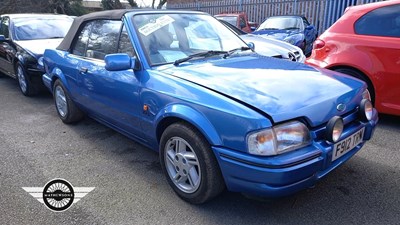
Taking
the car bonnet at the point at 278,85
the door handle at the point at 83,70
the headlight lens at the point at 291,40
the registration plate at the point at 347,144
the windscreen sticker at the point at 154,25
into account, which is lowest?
the headlight lens at the point at 291,40

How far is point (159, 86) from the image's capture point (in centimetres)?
288

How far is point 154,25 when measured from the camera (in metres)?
3.38

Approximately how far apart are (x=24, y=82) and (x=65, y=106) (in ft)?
7.44

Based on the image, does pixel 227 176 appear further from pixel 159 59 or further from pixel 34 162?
pixel 34 162

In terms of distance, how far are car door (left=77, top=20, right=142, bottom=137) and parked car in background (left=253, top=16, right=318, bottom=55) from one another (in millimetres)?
5881

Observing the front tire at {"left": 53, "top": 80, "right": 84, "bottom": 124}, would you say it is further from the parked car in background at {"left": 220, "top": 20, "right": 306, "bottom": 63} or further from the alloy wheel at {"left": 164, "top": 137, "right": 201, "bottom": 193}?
the parked car in background at {"left": 220, "top": 20, "right": 306, "bottom": 63}

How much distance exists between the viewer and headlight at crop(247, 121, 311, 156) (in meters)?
2.22

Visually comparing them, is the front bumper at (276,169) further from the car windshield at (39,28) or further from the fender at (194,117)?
the car windshield at (39,28)

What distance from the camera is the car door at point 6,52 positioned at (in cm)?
702

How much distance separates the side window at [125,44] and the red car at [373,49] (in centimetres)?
296

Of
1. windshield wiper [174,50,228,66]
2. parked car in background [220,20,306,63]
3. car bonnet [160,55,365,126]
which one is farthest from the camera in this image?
parked car in background [220,20,306,63]

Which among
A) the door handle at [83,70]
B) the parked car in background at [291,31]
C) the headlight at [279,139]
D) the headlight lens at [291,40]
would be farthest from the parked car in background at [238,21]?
the headlight at [279,139]

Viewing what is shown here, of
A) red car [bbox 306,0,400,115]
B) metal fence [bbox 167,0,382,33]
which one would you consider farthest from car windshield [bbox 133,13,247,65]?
metal fence [bbox 167,0,382,33]
